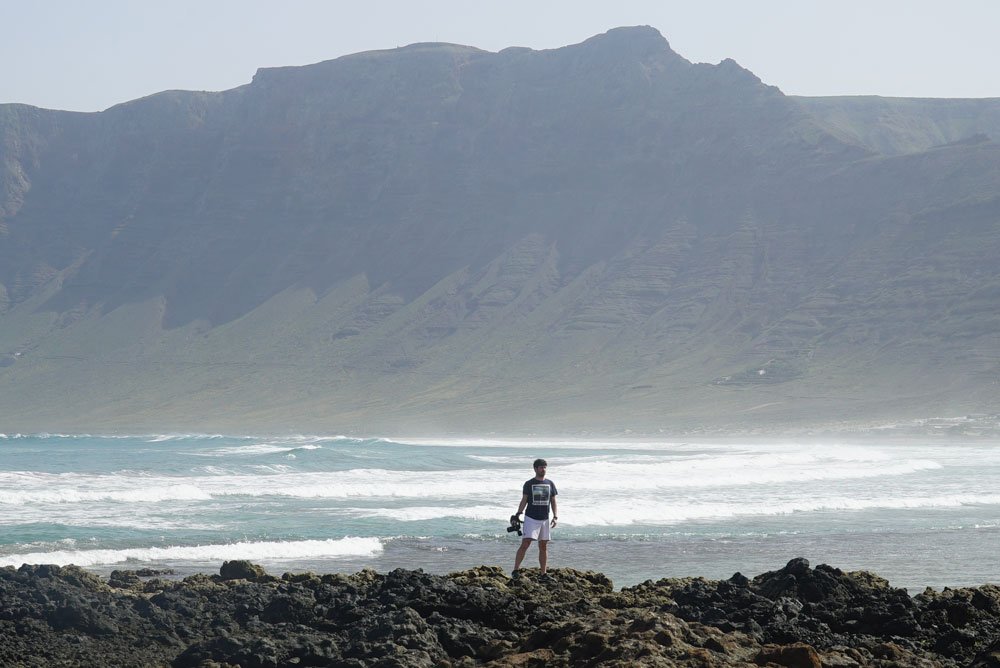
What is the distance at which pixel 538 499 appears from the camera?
17656 millimetres

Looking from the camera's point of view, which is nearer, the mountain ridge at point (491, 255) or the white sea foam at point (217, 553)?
the white sea foam at point (217, 553)

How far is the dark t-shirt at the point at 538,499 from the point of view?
693 inches

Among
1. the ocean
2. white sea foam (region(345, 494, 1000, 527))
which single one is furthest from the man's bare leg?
white sea foam (region(345, 494, 1000, 527))

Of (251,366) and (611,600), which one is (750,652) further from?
(251,366)

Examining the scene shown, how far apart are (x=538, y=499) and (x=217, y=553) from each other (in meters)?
6.81

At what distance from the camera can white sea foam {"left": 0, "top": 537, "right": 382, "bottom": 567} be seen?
2100 centimetres

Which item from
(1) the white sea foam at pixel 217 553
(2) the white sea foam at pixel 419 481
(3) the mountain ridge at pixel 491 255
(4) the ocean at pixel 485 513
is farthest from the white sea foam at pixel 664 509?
(3) the mountain ridge at pixel 491 255

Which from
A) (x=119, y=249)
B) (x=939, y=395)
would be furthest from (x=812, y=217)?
(x=119, y=249)

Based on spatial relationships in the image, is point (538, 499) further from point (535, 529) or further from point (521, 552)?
point (521, 552)

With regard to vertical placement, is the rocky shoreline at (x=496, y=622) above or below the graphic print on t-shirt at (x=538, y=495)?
below

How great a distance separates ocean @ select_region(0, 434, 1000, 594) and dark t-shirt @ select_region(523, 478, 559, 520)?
160 centimetres

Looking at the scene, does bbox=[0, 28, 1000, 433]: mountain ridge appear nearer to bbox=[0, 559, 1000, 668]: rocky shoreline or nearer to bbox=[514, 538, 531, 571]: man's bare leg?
bbox=[514, 538, 531, 571]: man's bare leg

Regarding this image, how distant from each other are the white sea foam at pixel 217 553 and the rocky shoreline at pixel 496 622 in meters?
4.50

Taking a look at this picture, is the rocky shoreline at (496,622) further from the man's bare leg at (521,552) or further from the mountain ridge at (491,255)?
the mountain ridge at (491,255)
